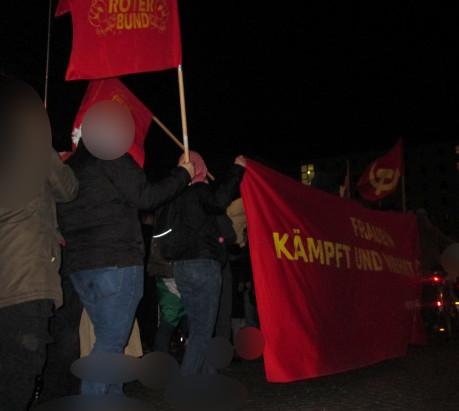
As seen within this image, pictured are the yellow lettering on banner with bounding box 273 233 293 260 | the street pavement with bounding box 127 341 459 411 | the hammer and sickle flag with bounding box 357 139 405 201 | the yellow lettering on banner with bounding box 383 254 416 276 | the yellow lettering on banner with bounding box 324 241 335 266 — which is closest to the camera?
the street pavement with bounding box 127 341 459 411

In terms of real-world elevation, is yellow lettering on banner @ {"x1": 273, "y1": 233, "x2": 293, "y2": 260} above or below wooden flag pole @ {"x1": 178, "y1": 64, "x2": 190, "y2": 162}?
below

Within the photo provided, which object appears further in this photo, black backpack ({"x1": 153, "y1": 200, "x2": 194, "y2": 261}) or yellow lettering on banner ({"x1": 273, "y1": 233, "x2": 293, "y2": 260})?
yellow lettering on banner ({"x1": 273, "y1": 233, "x2": 293, "y2": 260})

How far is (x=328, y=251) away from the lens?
19.1 ft

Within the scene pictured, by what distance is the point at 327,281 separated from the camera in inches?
223

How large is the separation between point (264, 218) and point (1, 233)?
2.66m

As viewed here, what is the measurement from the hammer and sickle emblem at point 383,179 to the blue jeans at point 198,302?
6194 millimetres

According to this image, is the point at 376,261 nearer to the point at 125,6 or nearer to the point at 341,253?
the point at 341,253

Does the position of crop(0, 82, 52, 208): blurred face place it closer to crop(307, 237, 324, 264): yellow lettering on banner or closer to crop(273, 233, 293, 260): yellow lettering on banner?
crop(273, 233, 293, 260): yellow lettering on banner

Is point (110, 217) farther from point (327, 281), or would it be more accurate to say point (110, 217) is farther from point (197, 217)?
point (327, 281)

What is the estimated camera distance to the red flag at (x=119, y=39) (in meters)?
4.35

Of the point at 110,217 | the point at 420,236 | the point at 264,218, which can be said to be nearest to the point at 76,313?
the point at 110,217

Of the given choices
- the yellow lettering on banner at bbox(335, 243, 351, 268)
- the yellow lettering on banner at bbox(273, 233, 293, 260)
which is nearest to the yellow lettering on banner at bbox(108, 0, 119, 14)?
the yellow lettering on banner at bbox(273, 233, 293, 260)

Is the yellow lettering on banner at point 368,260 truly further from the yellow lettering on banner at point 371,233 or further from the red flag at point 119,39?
the red flag at point 119,39

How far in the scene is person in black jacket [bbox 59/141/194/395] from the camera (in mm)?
3365
